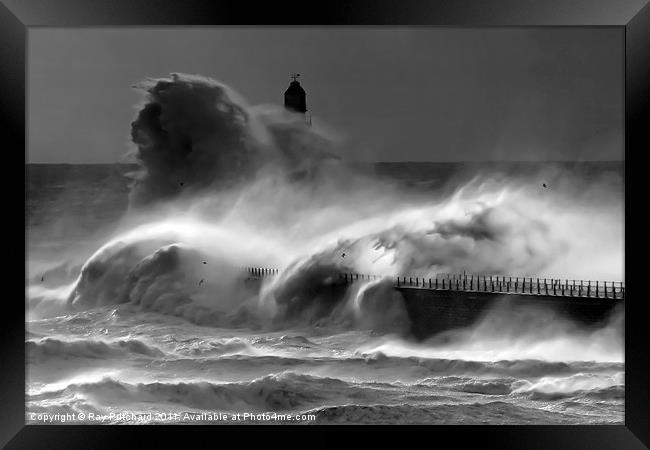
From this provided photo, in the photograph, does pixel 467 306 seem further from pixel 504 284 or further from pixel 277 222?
pixel 277 222

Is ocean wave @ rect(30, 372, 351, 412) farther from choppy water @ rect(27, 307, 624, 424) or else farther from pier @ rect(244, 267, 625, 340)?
pier @ rect(244, 267, 625, 340)

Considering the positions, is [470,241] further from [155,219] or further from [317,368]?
[155,219]

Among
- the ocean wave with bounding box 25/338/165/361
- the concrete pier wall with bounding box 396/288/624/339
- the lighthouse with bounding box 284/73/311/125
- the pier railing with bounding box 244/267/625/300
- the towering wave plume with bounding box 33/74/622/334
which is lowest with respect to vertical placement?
the ocean wave with bounding box 25/338/165/361

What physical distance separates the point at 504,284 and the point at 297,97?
2.18 meters

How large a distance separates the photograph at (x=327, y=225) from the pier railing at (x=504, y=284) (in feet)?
0.05

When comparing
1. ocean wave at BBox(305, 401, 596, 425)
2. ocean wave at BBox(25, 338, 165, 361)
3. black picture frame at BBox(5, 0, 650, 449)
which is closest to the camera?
black picture frame at BBox(5, 0, 650, 449)

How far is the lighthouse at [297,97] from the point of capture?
571cm

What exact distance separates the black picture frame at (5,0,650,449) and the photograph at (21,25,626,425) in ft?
0.31

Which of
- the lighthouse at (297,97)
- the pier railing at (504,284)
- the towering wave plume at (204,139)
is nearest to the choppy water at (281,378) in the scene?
the pier railing at (504,284)

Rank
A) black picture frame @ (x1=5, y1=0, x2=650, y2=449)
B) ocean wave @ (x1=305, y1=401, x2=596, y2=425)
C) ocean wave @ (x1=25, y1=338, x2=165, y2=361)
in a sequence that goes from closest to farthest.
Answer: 1. black picture frame @ (x1=5, y1=0, x2=650, y2=449)
2. ocean wave @ (x1=305, y1=401, x2=596, y2=425)
3. ocean wave @ (x1=25, y1=338, x2=165, y2=361)

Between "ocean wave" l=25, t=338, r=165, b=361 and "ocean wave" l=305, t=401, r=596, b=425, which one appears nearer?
"ocean wave" l=305, t=401, r=596, b=425

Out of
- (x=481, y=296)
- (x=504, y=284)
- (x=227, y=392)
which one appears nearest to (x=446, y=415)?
(x=481, y=296)

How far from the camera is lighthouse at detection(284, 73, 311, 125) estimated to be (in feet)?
18.7

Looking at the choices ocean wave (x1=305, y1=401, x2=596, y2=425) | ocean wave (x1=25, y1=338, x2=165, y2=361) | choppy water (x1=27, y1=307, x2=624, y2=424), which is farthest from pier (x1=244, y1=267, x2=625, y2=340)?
ocean wave (x1=25, y1=338, x2=165, y2=361)
